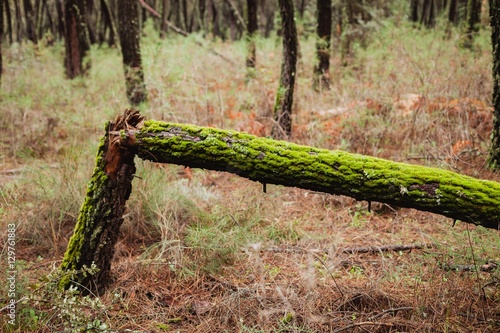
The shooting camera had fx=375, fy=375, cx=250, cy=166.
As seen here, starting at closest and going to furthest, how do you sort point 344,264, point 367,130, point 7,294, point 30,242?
point 7,294 < point 344,264 < point 30,242 < point 367,130

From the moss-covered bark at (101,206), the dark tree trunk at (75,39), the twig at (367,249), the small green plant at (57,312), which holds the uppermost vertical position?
the dark tree trunk at (75,39)

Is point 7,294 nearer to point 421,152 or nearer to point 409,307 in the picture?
point 409,307

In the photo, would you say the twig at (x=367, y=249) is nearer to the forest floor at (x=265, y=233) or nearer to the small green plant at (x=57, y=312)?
the forest floor at (x=265, y=233)

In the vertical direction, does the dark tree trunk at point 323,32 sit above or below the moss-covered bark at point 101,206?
above

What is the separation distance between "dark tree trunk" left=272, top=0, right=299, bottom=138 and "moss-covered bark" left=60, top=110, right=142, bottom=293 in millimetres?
3519

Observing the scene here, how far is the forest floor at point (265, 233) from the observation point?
2.44 metres

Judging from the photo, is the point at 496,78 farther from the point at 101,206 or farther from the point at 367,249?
the point at 101,206

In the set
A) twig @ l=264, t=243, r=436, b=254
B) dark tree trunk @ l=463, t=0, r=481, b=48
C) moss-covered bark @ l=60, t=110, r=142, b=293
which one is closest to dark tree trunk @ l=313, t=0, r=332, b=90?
dark tree trunk @ l=463, t=0, r=481, b=48

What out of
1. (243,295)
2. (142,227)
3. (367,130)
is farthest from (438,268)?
(367,130)

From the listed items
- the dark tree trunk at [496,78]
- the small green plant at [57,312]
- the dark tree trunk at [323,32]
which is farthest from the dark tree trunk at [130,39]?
the dark tree trunk at [496,78]

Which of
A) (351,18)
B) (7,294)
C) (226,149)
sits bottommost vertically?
(7,294)

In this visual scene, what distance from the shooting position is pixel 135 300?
2709 mm

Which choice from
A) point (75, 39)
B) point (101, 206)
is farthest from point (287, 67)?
point (75, 39)

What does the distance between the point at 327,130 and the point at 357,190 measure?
10.9 ft
